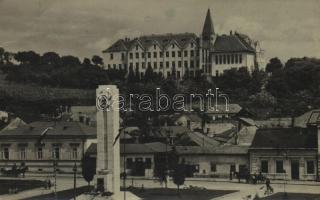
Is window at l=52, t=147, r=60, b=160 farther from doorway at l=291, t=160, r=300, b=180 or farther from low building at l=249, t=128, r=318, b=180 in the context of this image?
doorway at l=291, t=160, r=300, b=180

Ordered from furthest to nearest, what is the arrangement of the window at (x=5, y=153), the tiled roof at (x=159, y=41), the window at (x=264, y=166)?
the tiled roof at (x=159, y=41)
the window at (x=5, y=153)
the window at (x=264, y=166)

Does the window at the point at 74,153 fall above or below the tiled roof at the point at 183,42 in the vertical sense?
below

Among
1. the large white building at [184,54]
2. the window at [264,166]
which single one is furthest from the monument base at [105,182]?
the large white building at [184,54]

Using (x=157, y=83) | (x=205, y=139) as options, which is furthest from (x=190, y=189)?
(x=157, y=83)

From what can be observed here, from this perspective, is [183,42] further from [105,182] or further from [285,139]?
[105,182]

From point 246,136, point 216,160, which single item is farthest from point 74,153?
point 246,136

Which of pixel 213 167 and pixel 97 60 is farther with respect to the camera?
pixel 97 60

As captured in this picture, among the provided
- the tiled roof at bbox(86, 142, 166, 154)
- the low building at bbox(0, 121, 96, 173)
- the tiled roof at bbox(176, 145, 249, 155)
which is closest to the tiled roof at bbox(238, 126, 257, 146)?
the tiled roof at bbox(176, 145, 249, 155)

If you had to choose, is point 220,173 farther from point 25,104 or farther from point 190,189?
point 25,104

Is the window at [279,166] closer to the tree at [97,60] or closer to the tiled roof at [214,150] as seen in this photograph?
the tiled roof at [214,150]
